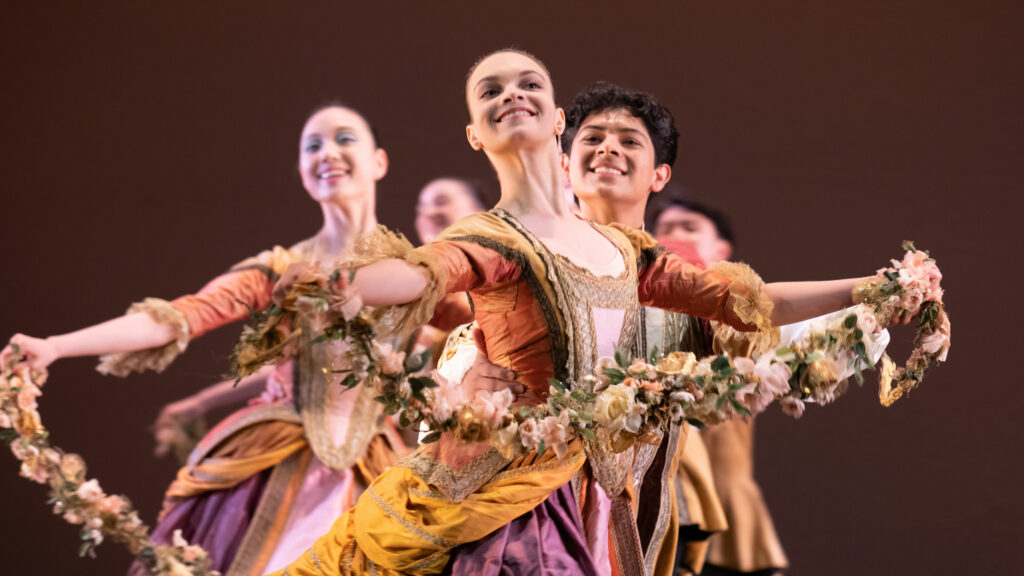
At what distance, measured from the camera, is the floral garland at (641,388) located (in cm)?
179

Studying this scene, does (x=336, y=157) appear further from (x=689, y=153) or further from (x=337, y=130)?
(x=689, y=153)

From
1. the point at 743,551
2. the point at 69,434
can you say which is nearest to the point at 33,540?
the point at 69,434

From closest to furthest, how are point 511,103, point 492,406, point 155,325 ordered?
point 492,406
point 511,103
point 155,325

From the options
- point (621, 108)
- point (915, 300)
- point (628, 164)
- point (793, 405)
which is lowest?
point (793, 405)

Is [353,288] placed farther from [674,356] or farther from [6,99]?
[6,99]

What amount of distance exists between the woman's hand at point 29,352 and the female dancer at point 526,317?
1328 mm

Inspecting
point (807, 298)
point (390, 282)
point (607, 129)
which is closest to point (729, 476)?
point (607, 129)

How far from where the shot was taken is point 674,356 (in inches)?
77.5

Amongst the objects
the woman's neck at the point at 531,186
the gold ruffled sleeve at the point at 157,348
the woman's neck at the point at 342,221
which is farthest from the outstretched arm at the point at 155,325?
the woman's neck at the point at 531,186

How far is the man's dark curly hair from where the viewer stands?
2910 millimetres

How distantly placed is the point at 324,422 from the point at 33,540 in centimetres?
185

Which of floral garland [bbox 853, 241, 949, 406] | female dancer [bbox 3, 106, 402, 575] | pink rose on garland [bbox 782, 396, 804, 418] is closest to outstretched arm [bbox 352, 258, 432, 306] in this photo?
pink rose on garland [bbox 782, 396, 804, 418]

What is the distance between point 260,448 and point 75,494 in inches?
30.2

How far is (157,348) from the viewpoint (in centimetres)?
338
